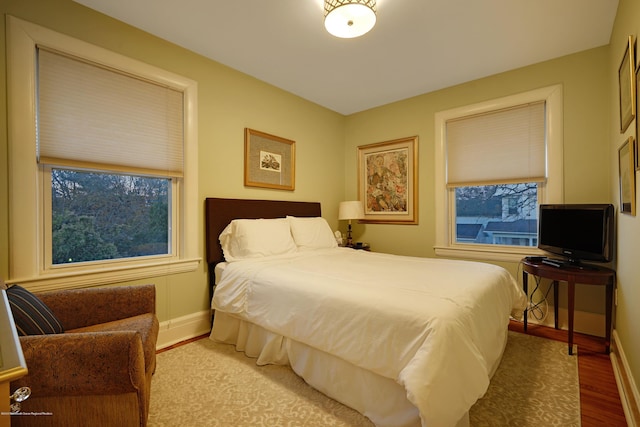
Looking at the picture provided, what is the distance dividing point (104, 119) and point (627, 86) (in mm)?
3607

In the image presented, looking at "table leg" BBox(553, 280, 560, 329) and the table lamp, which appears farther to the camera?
the table lamp

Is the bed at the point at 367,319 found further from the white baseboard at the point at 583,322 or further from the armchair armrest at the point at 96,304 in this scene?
the white baseboard at the point at 583,322

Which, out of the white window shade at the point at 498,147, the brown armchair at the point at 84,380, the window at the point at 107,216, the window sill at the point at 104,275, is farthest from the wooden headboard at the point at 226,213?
the white window shade at the point at 498,147

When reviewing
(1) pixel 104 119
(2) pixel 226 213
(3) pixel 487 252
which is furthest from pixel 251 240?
(3) pixel 487 252

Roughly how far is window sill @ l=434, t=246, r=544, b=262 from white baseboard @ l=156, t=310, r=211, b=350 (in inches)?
108

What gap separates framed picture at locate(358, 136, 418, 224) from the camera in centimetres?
384

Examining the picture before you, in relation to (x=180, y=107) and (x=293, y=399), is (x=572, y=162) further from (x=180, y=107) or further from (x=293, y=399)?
(x=180, y=107)

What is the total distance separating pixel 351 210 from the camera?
4004mm

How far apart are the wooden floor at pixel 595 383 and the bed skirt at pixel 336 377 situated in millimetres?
738

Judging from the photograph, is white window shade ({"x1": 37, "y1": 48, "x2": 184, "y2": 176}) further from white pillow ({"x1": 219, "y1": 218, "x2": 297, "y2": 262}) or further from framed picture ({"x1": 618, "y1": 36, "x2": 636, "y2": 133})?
framed picture ({"x1": 618, "y1": 36, "x2": 636, "y2": 133})

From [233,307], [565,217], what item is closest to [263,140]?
[233,307]

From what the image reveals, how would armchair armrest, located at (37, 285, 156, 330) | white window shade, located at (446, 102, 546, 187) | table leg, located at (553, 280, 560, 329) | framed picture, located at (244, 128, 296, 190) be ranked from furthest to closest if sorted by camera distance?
1. framed picture, located at (244, 128, 296, 190)
2. white window shade, located at (446, 102, 546, 187)
3. table leg, located at (553, 280, 560, 329)
4. armchair armrest, located at (37, 285, 156, 330)

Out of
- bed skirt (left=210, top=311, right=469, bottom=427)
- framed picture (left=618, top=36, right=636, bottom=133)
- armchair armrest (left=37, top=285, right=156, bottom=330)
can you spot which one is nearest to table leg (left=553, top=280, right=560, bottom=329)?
framed picture (left=618, top=36, right=636, bottom=133)

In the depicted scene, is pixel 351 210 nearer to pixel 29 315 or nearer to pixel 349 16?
pixel 349 16
